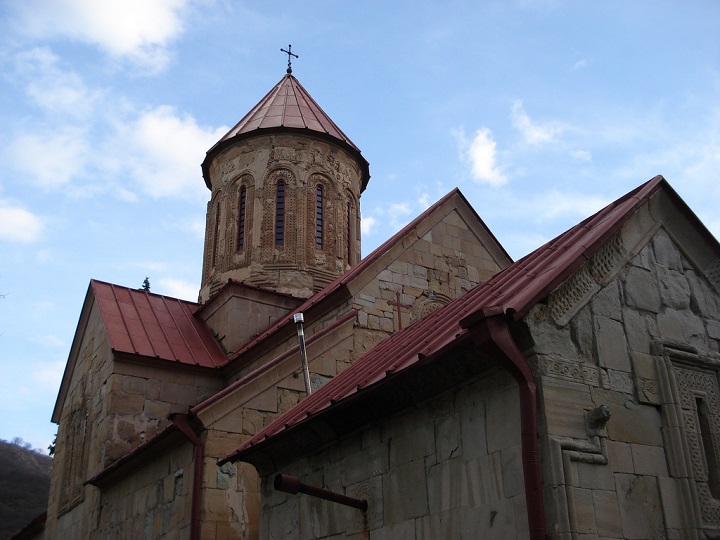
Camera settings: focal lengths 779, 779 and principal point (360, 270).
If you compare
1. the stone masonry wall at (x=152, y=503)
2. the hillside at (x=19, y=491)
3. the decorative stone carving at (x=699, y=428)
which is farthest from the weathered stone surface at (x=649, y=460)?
the hillside at (x=19, y=491)

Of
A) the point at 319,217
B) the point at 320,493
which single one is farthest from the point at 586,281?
the point at 319,217

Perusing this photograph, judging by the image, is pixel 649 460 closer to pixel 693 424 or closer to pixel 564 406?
pixel 693 424

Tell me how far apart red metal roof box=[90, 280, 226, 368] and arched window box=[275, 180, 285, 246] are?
2.22 metres

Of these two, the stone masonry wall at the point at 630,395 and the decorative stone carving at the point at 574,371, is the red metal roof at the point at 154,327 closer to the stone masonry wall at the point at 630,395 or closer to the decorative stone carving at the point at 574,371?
the stone masonry wall at the point at 630,395

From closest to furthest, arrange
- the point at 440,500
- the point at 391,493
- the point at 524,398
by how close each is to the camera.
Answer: the point at 524,398
the point at 440,500
the point at 391,493

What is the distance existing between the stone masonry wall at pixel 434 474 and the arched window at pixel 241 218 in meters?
9.65

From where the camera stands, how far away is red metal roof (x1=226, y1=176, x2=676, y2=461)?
572cm

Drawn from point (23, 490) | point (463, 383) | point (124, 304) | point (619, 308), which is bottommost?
point (463, 383)

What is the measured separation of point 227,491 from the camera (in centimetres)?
931

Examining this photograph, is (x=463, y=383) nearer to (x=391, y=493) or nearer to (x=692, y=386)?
(x=391, y=493)

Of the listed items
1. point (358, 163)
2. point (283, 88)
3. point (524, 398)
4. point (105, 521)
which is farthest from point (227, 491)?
point (283, 88)

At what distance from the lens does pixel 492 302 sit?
5980mm

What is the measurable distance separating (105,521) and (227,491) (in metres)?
3.32

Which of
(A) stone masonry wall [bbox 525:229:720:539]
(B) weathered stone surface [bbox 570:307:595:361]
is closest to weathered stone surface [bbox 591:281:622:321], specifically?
(A) stone masonry wall [bbox 525:229:720:539]
